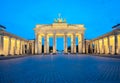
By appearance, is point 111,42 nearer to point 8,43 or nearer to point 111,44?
point 111,44

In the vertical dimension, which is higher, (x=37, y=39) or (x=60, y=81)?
(x=37, y=39)

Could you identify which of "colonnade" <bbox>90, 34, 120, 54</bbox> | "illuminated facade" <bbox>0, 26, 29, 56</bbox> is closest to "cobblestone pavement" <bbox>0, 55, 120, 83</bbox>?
"illuminated facade" <bbox>0, 26, 29, 56</bbox>

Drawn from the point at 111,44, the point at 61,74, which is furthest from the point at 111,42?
the point at 61,74

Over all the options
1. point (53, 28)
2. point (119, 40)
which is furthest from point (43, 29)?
point (119, 40)

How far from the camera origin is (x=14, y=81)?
35.8ft

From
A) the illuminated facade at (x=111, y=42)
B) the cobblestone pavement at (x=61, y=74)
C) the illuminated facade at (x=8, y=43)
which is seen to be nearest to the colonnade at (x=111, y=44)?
the illuminated facade at (x=111, y=42)

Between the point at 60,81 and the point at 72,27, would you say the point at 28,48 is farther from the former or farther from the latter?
the point at 60,81

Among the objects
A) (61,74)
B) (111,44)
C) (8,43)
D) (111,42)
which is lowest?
(61,74)

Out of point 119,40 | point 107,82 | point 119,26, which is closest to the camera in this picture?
point 107,82

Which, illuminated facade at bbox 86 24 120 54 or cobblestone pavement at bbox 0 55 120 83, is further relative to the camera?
illuminated facade at bbox 86 24 120 54

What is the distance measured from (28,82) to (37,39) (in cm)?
8390

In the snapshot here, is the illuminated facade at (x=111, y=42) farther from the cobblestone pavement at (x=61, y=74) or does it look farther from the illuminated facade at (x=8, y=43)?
the cobblestone pavement at (x=61, y=74)

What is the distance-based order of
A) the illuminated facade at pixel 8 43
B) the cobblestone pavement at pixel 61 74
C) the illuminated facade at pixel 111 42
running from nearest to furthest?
1. the cobblestone pavement at pixel 61 74
2. the illuminated facade at pixel 8 43
3. the illuminated facade at pixel 111 42

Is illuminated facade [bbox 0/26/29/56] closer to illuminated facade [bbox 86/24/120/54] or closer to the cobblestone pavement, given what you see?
illuminated facade [bbox 86/24/120/54]
